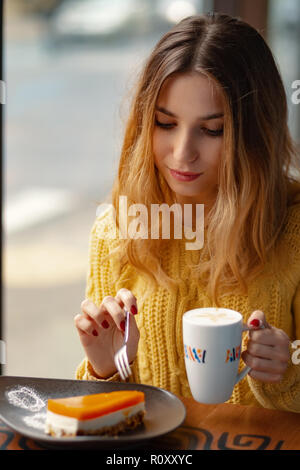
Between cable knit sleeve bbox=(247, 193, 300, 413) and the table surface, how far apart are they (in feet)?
0.70

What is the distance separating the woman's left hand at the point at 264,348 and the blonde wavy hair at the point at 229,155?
216 millimetres

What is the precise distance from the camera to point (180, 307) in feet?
4.42

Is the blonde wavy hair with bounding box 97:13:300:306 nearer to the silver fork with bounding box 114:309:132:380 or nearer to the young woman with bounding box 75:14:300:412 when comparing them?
the young woman with bounding box 75:14:300:412

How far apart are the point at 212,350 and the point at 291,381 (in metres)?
0.37

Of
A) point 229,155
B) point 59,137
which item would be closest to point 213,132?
point 229,155

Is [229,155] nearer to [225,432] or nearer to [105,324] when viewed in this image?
[105,324]

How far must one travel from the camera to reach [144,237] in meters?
1.38

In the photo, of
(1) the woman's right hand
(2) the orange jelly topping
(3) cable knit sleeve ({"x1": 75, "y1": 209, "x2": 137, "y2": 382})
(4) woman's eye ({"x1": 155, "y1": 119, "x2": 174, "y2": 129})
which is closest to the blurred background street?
(3) cable knit sleeve ({"x1": 75, "y1": 209, "x2": 137, "y2": 382})

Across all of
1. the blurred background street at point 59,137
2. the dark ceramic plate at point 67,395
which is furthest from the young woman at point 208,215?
the blurred background street at point 59,137

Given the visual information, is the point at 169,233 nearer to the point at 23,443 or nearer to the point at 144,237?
the point at 144,237

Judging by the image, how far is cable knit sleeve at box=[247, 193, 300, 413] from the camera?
1268mm
